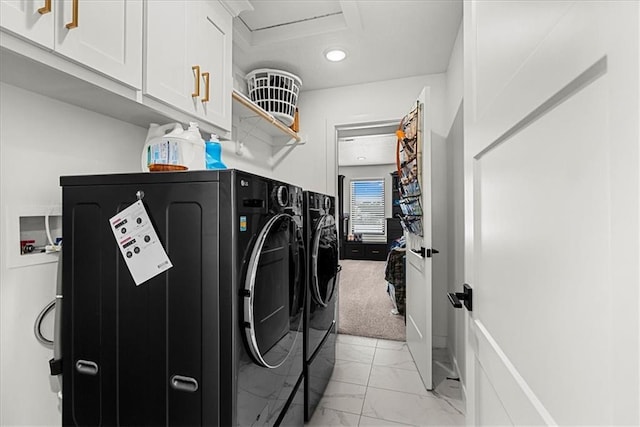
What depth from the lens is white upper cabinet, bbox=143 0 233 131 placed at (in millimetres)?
1110

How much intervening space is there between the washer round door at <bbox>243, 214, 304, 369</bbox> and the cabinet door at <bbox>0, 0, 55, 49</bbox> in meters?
0.78

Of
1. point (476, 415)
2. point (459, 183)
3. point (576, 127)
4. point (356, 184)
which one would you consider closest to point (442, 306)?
point (459, 183)

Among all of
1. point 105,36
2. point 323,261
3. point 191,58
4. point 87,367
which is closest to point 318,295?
point 323,261

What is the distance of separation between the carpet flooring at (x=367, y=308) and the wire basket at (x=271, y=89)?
7.15ft

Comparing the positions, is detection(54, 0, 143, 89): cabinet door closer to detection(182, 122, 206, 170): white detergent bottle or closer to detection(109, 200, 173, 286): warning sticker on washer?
detection(182, 122, 206, 170): white detergent bottle

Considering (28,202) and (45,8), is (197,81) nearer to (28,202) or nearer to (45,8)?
(45,8)

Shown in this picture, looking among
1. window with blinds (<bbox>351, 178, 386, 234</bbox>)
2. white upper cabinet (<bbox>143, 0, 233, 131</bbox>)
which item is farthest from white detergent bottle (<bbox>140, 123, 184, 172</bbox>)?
window with blinds (<bbox>351, 178, 386, 234</bbox>)

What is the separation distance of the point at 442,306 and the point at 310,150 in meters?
1.87

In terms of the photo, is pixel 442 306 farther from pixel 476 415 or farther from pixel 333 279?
pixel 476 415

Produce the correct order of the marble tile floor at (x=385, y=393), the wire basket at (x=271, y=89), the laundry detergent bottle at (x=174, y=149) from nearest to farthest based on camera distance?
the laundry detergent bottle at (x=174, y=149) < the marble tile floor at (x=385, y=393) < the wire basket at (x=271, y=89)

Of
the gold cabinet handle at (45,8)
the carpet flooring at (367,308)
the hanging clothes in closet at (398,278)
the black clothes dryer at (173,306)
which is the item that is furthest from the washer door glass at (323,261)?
the hanging clothes in closet at (398,278)

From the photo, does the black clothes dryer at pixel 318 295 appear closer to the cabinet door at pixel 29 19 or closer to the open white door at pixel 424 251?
the open white door at pixel 424 251

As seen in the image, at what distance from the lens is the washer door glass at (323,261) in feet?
5.42

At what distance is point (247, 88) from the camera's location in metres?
2.53
